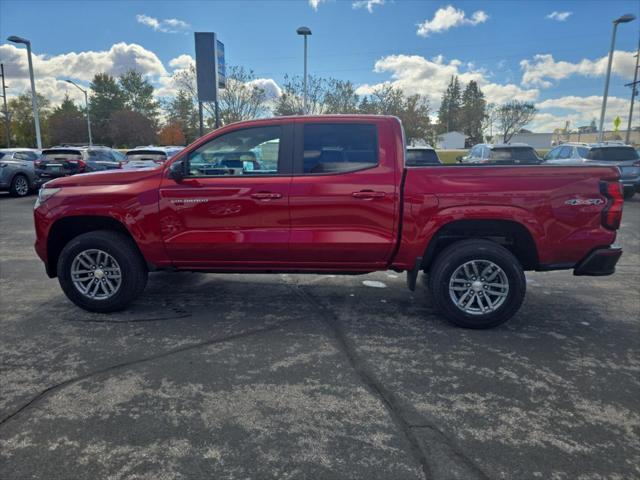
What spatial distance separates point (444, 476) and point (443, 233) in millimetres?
2413

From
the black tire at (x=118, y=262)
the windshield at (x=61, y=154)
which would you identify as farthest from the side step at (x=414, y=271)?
the windshield at (x=61, y=154)

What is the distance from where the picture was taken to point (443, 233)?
14.1 ft

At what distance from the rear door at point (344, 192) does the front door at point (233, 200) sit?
139 millimetres

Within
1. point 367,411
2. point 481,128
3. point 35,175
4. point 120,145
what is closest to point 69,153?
point 35,175

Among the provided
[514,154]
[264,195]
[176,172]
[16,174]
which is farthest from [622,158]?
[16,174]

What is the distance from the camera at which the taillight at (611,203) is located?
3963 millimetres

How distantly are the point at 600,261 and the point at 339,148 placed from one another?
2.61 m

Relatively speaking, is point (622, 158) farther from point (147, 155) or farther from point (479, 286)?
point (147, 155)

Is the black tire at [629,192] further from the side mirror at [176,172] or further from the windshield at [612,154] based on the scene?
the side mirror at [176,172]

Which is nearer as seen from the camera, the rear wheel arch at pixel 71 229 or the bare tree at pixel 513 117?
the rear wheel arch at pixel 71 229

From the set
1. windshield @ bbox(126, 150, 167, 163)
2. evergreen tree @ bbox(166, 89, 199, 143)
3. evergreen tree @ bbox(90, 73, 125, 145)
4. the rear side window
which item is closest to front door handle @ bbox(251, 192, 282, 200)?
the rear side window

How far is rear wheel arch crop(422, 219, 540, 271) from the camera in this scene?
414cm

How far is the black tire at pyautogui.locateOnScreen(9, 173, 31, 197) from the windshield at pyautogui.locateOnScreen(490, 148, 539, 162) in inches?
605

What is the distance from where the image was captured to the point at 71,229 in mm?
4703
